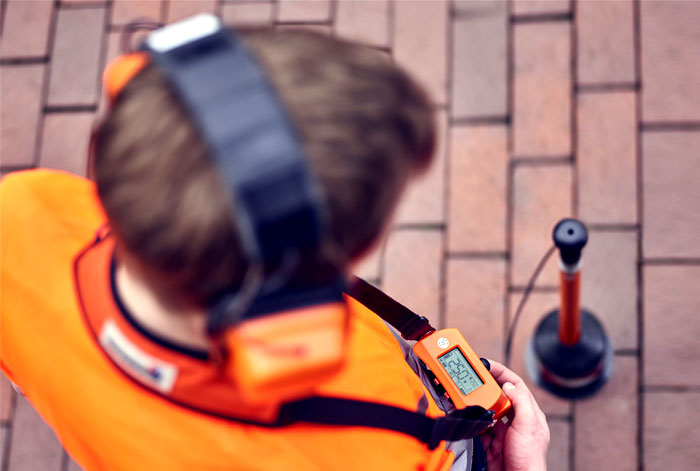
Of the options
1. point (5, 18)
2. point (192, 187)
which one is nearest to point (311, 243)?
point (192, 187)

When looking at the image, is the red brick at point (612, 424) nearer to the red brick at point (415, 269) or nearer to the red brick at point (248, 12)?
the red brick at point (415, 269)

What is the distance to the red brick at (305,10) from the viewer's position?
100 inches

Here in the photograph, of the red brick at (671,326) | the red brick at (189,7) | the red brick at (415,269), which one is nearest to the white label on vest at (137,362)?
the red brick at (415,269)

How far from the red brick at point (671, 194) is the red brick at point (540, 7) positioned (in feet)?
1.67

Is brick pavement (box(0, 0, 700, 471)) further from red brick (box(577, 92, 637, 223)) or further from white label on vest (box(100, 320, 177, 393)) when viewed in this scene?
white label on vest (box(100, 320, 177, 393))

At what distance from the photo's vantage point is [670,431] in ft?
6.74

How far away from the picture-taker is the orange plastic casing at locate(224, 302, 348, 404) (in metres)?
0.72

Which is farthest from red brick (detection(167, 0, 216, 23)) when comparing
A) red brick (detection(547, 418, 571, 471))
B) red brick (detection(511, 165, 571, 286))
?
red brick (detection(547, 418, 571, 471))

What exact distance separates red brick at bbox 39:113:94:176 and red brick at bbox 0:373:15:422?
71cm

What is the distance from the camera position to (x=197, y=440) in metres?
0.92

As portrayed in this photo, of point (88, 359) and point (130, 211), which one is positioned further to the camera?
point (88, 359)

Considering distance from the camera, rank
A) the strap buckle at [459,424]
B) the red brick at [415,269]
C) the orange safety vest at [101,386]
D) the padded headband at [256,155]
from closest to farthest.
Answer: the padded headband at [256,155], the orange safety vest at [101,386], the strap buckle at [459,424], the red brick at [415,269]

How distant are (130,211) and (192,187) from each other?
0.08 m

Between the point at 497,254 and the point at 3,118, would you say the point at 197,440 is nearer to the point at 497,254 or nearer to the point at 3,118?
the point at 497,254
